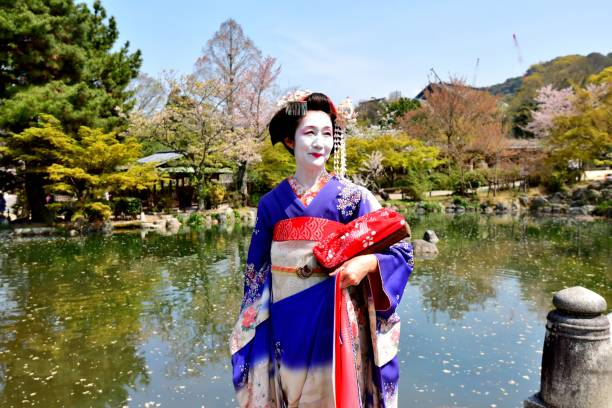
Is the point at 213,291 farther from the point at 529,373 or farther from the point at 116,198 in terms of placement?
the point at 116,198

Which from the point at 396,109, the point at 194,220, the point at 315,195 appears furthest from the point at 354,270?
the point at 396,109

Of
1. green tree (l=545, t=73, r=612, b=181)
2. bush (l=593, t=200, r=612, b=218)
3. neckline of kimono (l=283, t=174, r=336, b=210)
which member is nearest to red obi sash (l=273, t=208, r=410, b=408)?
neckline of kimono (l=283, t=174, r=336, b=210)

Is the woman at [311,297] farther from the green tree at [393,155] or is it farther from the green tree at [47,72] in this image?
the green tree at [393,155]

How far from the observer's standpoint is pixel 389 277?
2078mm

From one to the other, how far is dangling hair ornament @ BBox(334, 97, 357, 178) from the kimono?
0.27m

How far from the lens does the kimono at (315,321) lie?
2000mm

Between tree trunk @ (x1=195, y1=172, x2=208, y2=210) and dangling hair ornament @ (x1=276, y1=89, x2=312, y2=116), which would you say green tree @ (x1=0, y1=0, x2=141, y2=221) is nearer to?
tree trunk @ (x1=195, y1=172, x2=208, y2=210)

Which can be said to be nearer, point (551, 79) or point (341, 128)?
point (341, 128)

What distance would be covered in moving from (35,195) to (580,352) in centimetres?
2093

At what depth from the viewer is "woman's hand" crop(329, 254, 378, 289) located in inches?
77.6

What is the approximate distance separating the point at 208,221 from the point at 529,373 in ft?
53.9

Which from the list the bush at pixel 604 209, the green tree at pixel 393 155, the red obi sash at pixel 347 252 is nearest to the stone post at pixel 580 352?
the red obi sash at pixel 347 252

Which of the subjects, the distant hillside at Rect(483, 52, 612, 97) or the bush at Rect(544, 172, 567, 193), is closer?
the bush at Rect(544, 172, 567, 193)

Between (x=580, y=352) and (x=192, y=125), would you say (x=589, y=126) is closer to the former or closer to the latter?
(x=192, y=125)
